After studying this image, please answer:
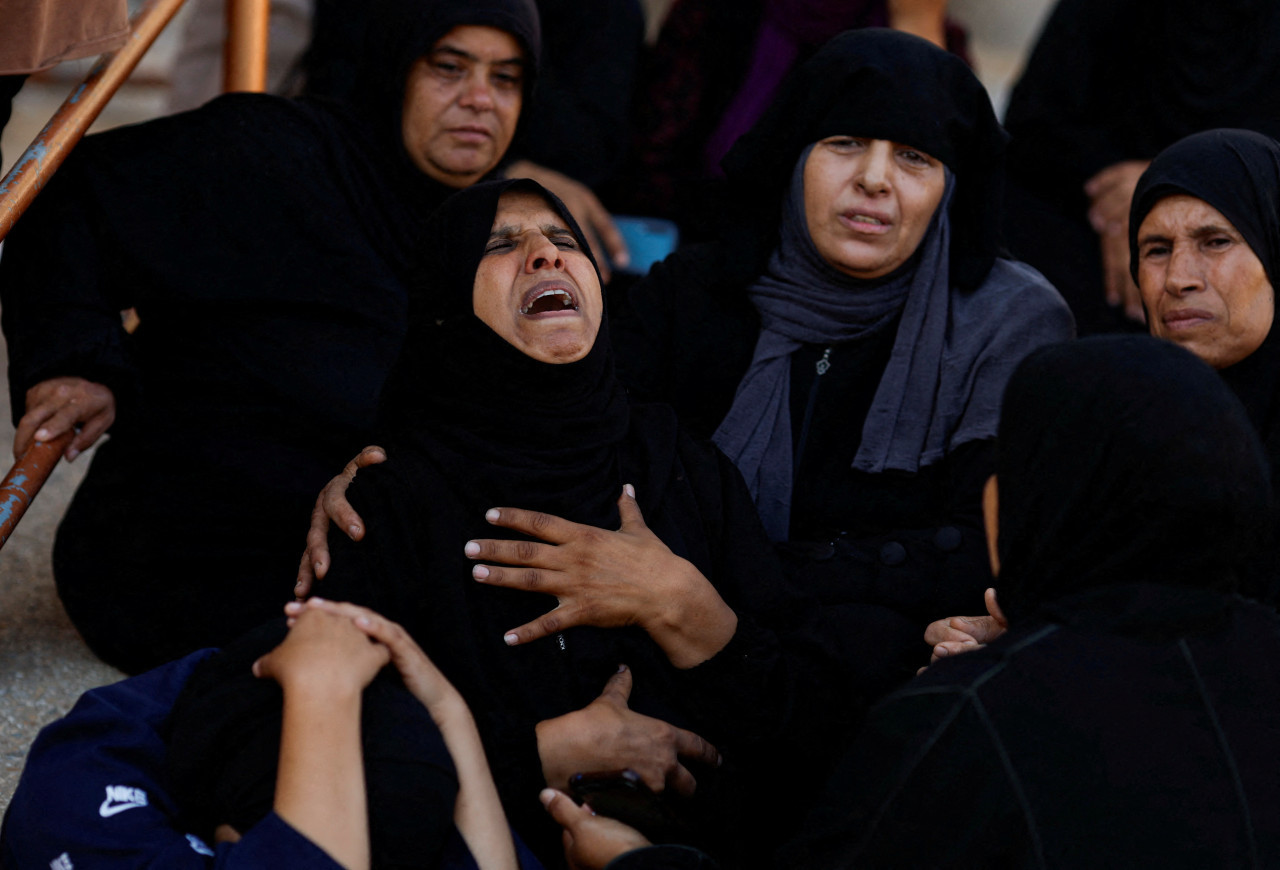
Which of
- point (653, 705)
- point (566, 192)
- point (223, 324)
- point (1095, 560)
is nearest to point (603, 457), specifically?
point (653, 705)

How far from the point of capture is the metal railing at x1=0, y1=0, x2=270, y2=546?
255cm

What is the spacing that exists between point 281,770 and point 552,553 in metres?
0.60

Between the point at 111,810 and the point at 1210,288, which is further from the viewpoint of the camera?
the point at 1210,288

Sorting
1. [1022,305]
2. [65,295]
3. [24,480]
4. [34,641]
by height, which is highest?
[1022,305]

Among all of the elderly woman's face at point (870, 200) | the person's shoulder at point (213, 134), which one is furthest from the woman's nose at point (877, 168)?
the person's shoulder at point (213, 134)

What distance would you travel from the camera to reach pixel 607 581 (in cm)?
212

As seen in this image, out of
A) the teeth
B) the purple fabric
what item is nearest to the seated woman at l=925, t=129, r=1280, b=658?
the teeth

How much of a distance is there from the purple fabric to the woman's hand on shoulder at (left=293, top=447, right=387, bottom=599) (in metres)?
2.23

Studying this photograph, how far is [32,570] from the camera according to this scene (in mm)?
3326

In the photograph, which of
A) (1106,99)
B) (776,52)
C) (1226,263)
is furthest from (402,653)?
(1106,99)

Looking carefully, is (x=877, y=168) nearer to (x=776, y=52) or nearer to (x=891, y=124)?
(x=891, y=124)

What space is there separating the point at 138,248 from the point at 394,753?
1.63 meters

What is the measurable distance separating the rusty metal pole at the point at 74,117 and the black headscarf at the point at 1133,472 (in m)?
1.94

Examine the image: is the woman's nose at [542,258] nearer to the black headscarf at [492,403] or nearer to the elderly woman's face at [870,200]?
the black headscarf at [492,403]
